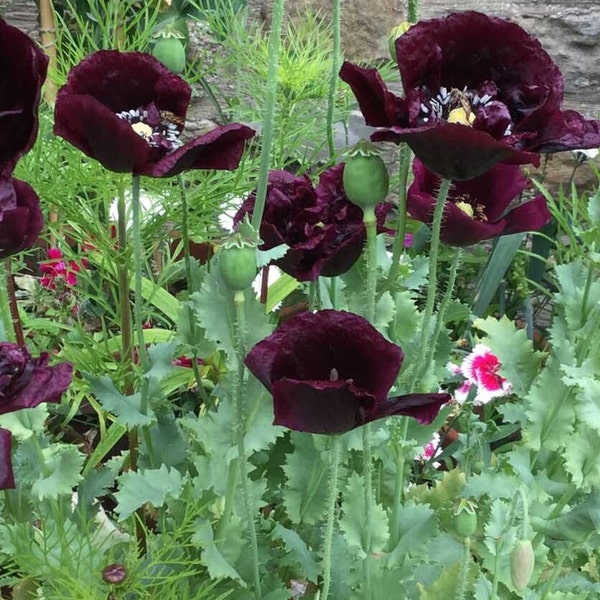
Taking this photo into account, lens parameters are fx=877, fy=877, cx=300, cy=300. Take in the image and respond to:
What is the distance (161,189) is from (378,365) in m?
0.46

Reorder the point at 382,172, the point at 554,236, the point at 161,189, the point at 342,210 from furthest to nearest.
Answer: the point at 554,236, the point at 161,189, the point at 342,210, the point at 382,172

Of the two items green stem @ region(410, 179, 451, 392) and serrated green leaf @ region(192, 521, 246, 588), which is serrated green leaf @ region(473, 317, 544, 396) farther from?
serrated green leaf @ region(192, 521, 246, 588)

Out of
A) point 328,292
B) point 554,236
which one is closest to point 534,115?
point 328,292

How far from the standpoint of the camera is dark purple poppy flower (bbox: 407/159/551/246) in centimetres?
58

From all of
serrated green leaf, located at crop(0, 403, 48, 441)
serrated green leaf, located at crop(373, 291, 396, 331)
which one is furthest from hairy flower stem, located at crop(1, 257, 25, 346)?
serrated green leaf, located at crop(373, 291, 396, 331)

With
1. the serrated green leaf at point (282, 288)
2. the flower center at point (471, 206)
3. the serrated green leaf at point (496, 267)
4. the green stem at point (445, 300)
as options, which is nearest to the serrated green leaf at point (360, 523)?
the green stem at point (445, 300)

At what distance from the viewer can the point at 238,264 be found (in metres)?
0.44

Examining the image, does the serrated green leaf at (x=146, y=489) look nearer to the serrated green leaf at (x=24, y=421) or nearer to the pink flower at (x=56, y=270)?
the serrated green leaf at (x=24, y=421)

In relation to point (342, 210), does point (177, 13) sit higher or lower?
lower

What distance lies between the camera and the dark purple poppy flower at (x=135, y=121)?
52 centimetres

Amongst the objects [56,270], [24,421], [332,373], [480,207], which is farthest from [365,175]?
[56,270]

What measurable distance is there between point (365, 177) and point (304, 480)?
29 cm

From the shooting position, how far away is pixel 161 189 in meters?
0.87

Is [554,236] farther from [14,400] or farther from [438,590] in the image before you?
[14,400]
